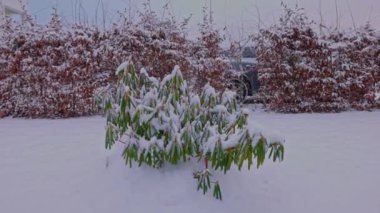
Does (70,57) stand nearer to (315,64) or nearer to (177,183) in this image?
(315,64)

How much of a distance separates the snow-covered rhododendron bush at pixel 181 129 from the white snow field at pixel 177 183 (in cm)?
14

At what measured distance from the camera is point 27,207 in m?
2.99

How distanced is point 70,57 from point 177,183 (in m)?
4.86

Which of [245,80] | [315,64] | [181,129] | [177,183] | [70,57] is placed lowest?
[177,183]

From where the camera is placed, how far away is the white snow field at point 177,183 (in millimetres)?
2975

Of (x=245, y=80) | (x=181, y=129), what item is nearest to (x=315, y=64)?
(x=245, y=80)

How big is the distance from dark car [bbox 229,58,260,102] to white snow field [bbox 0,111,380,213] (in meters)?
4.12

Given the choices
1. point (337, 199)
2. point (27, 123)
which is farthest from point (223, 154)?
point (27, 123)

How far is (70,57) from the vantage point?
23.6ft

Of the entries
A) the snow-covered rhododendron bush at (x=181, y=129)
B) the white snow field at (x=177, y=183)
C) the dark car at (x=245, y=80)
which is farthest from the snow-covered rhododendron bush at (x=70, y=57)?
Answer: the snow-covered rhododendron bush at (x=181, y=129)

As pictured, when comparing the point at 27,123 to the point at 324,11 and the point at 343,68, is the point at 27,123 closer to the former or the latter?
the point at 343,68

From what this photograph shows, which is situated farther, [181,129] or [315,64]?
[315,64]

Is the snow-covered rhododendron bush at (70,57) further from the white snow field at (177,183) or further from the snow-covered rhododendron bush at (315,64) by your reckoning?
the white snow field at (177,183)

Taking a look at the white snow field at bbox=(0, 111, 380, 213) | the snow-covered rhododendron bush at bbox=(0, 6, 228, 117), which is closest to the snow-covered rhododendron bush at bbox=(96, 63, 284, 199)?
the white snow field at bbox=(0, 111, 380, 213)
